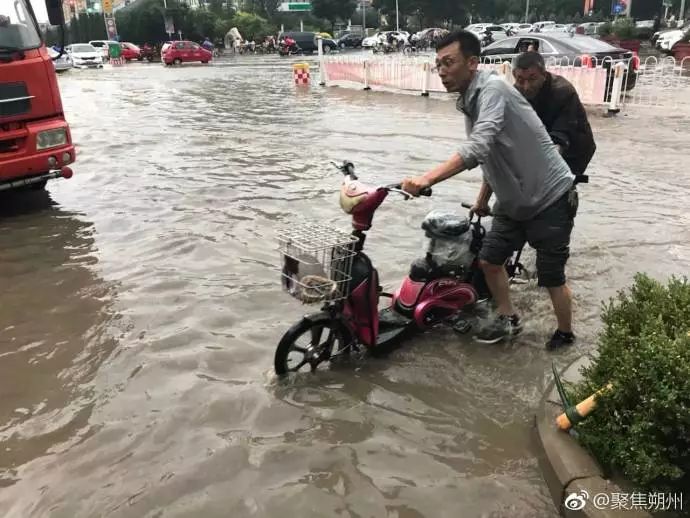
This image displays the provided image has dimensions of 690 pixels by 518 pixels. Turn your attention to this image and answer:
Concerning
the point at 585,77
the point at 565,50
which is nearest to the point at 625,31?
the point at 565,50

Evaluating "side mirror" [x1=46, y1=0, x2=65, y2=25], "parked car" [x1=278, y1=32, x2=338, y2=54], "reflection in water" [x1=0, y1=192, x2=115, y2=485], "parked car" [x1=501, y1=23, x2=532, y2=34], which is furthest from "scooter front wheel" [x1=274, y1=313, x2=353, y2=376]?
"parked car" [x1=278, y1=32, x2=338, y2=54]

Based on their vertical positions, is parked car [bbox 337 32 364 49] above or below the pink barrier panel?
below

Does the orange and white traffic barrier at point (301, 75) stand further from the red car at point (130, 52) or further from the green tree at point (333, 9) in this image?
the green tree at point (333, 9)

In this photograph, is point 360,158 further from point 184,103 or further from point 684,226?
point 184,103

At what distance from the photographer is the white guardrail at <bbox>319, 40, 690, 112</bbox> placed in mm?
13609

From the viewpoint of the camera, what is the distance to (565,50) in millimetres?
→ 16141

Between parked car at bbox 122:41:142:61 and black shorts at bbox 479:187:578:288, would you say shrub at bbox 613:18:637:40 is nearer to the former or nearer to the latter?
parked car at bbox 122:41:142:61

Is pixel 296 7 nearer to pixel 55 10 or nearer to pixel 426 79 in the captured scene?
pixel 426 79

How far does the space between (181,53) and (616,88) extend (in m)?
34.0

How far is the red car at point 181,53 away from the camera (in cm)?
4049

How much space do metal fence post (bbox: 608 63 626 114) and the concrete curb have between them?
462 inches

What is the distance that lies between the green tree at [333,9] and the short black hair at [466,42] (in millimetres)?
81218

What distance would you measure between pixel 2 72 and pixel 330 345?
474 centimetres

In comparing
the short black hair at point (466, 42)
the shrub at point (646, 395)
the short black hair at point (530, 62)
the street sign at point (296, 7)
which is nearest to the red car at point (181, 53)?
the street sign at point (296, 7)
